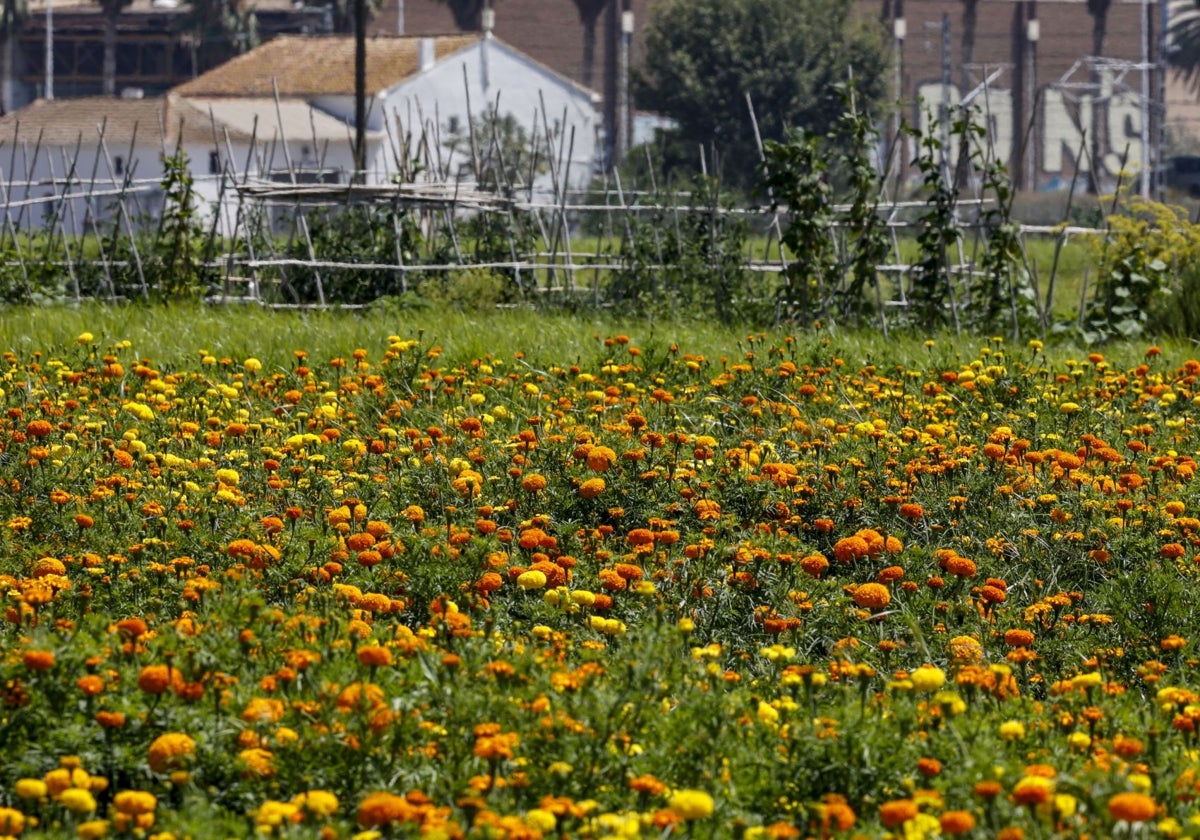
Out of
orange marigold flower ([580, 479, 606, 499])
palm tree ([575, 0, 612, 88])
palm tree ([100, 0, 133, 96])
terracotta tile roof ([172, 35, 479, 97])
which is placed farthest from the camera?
palm tree ([100, 0, 133, 96])

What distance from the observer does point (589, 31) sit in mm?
65438

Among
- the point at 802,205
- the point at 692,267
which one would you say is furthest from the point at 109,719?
the point at 692,267

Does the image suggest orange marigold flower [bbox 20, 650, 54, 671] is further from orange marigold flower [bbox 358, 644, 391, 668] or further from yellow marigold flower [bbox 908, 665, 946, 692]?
yellow marigold flower [bbox 908, 665, 946, 692]

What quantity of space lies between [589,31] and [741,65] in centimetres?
1496

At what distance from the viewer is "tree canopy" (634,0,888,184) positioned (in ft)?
169

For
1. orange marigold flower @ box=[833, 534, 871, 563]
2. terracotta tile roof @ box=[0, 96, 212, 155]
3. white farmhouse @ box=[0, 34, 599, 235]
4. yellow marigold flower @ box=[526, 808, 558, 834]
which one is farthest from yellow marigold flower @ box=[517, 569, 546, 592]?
terracotta tile roof @ box=[0, 96, 212, 155]

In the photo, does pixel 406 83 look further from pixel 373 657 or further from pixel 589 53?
pixel 373 657

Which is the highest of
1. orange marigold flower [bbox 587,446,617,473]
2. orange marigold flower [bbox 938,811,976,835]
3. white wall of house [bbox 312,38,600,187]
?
white wall of house [bbox 312,38,600,187]

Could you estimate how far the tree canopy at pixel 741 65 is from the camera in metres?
51.5

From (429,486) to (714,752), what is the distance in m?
2.75

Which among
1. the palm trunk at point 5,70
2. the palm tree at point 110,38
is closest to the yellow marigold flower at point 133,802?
the palm tree at point 110,38

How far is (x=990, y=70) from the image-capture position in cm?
6712

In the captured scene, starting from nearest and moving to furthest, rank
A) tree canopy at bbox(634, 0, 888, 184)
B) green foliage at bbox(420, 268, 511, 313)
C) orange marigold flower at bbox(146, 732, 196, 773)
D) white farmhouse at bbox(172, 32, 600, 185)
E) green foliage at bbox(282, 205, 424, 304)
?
orange marigold flower at bbox(146, 732, 196, 773) < green foliage at bbox(420, 268, 511, 313) < green foliage at bbox(282, 205, 424, 304) < white farmhouse at bbox(172, 32, 600, 185) < tree canopy at bbox(634, 0, 888, 184)

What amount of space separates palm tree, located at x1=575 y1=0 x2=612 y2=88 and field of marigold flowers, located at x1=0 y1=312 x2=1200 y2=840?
57.8m
